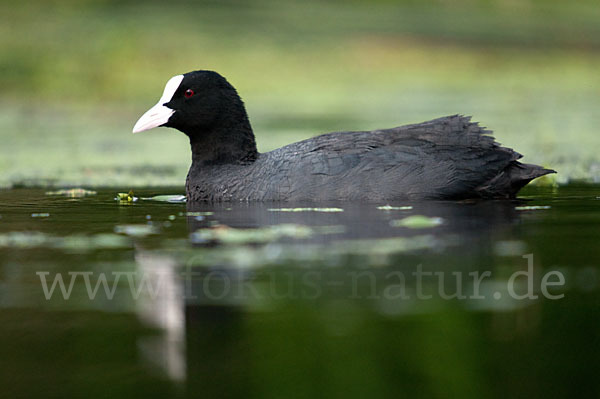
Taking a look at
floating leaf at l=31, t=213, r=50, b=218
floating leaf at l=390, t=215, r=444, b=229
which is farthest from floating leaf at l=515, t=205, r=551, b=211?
floating leaf at l=31, t=213, r=50, b=218

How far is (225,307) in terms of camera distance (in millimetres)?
3936

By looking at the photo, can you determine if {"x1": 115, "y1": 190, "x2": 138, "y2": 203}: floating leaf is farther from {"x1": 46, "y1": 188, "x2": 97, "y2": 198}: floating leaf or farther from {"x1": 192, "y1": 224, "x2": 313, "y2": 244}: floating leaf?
{"x1": 192, "y1": 224, "x2": 313, "y2": 244}: floating leaf

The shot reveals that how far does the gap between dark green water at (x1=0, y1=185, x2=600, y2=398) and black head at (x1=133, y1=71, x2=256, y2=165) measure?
1.72 metres

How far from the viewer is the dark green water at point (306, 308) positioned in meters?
3.08

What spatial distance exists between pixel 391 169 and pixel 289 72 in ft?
61.0

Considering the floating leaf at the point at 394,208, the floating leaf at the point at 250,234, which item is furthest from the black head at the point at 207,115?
the floating leaf at the point at 250,234

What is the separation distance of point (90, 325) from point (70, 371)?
552mm

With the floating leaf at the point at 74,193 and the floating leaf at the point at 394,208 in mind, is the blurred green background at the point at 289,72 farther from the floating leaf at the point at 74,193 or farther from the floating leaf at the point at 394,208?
the floating leaf at the point at 394,208

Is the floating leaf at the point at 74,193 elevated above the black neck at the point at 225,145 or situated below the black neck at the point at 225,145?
below

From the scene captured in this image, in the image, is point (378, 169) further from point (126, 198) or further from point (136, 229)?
point (126, 198)

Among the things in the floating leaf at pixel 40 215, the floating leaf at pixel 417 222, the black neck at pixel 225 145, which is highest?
the black neck at pixel 225 145

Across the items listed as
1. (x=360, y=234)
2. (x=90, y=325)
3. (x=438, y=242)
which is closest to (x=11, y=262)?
(x=90, y=325)

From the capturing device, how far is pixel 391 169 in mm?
7164

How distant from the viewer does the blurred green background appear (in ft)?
43.6
